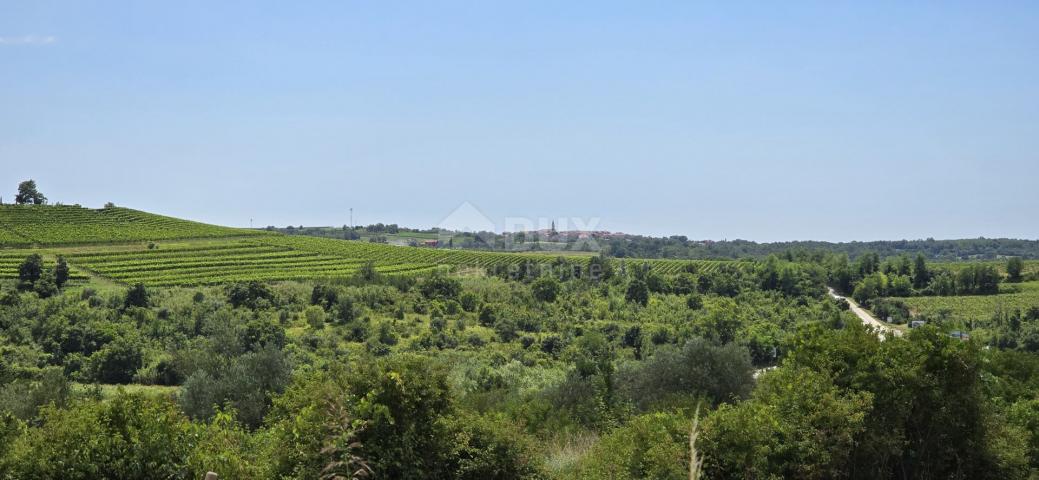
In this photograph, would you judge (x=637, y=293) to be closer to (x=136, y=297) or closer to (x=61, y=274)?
(x=136, y=297)

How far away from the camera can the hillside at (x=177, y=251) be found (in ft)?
206

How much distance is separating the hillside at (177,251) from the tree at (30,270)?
2057 millimetres

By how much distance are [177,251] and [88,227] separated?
37.7 feet

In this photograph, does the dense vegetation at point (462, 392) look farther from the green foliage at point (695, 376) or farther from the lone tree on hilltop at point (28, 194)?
the lone tree on hilltop at point (28, 194)

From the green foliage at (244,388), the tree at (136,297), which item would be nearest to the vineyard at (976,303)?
the green foliage at (244,388)

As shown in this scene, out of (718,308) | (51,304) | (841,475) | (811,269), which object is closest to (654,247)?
(811,269)

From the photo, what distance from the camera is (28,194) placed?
8744 centimetres

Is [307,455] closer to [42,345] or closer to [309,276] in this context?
[42,345]

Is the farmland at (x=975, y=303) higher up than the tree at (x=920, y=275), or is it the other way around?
the tree at (x=920, y=275)

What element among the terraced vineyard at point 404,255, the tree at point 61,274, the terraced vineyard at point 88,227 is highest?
the terraced vineyard at point 88,227

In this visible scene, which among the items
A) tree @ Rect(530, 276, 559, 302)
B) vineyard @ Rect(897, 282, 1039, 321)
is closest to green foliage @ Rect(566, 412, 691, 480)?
tree @ Rect(530, 276, 559, 302)

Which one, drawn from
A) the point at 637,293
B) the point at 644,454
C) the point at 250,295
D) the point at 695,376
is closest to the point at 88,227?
the point at 250,295

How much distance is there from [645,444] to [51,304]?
47.6 m

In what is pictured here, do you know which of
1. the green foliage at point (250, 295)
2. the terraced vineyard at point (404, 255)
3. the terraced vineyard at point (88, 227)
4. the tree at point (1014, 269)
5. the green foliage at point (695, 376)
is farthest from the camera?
the tree at point (1014, 269)
